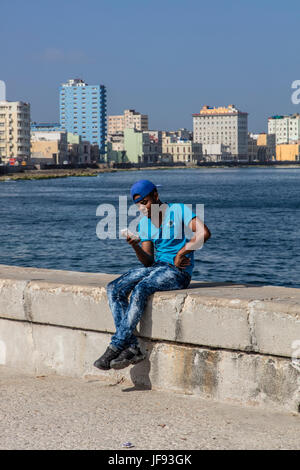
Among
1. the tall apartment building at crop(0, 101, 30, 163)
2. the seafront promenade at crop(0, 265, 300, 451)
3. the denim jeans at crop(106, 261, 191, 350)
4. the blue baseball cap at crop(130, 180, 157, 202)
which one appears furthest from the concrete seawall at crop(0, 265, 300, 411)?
the tall apartment building at crop(0, 101, 30, 163)

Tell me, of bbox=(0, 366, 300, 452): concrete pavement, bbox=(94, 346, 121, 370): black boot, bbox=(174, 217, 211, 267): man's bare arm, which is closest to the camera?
bbox=(0, 366, 300, 452): concrete pavement

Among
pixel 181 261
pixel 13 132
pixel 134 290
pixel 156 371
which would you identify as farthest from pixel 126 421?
pixel 13 132

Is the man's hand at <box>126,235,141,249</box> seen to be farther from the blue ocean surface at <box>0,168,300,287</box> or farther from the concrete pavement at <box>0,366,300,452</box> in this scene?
the blue ocean surface at <box>0,168,300,287</box>

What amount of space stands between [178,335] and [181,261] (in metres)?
0.64

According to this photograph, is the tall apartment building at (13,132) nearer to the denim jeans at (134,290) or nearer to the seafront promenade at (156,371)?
the seafront promenade at (156,371)

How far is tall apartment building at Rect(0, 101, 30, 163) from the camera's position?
191 m

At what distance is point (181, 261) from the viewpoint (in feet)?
20.7

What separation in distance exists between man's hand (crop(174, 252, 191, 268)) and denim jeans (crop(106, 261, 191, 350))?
0.04 m

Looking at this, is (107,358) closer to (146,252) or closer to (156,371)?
(156,371)

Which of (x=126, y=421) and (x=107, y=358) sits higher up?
(x=107, y=358)

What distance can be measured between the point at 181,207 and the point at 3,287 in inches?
67.0
